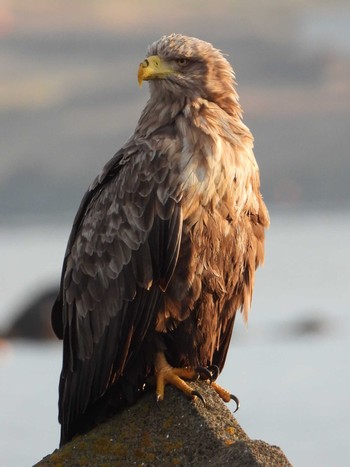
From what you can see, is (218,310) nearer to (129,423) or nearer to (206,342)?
(206,342)

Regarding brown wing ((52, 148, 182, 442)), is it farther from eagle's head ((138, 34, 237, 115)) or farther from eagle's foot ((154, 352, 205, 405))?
eagle's head ((138, 34, 237, 115))

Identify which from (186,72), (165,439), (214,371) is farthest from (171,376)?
(186,72)

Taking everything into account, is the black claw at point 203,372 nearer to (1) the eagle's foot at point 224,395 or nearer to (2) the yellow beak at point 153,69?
(1) the eagle's foot at point 224,395

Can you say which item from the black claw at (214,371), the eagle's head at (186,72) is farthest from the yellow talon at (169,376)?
the eagle's head at (186,72)

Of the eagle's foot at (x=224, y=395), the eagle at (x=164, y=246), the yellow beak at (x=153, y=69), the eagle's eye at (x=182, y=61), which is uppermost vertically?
the eagle's eye at (x=182, y=61)

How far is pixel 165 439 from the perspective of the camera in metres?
8.11

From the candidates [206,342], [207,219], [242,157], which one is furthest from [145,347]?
[242,157]

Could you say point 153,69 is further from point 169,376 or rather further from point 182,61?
point 169,376

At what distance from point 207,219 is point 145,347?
114 centimetres

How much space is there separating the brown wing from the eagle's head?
67 centimetres

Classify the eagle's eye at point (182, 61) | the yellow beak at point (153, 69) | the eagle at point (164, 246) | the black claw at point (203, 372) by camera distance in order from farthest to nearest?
1. the eagle's eye at point (182, 61)
2. the yellow beak at point (153, 69)
3. the black claw at point (203, 372)
4. the eagle at point (164, 246)

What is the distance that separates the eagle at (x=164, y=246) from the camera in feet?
28.6

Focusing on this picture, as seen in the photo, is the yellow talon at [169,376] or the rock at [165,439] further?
the yellow talon at [169,376]

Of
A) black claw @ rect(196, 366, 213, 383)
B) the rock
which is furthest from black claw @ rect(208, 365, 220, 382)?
the rock
